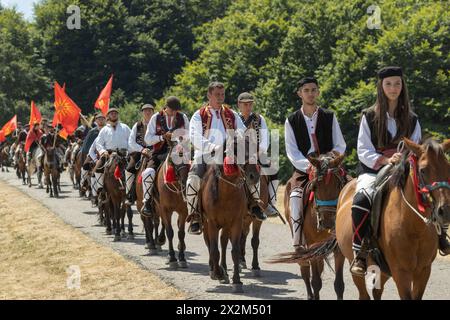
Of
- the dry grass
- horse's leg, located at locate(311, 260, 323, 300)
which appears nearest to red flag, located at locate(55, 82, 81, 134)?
the dry grass

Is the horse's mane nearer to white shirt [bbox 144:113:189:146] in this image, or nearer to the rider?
the rider

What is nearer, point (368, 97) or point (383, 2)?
point (368, 97)

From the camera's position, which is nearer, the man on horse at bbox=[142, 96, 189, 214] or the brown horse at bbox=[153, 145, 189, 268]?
the brown horse at bbox=[153, 145, 189, 268]

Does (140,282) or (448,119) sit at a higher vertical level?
(448,119)

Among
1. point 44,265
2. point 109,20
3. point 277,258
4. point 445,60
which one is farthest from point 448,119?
point 109,20

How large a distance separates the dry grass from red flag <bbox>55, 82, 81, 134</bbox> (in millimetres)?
5160

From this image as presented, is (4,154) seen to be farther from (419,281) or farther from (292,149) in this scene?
(419,281)

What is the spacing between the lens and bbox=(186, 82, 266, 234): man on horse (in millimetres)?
11250

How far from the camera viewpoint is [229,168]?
35.1 ft

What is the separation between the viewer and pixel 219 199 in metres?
10.9

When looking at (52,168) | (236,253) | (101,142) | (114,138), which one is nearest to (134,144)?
(114,138)

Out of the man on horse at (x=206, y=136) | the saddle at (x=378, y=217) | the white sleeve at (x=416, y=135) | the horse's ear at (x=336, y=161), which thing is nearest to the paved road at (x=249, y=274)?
the man on horse at (x=206, y=136)
